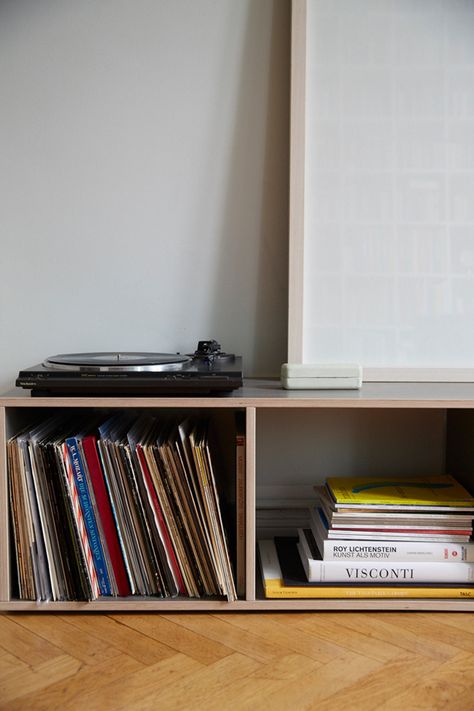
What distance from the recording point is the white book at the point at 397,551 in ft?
Result: 4.48

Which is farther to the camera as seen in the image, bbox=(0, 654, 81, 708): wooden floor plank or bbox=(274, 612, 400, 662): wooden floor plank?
bbox=(274, 612, 400, 662): wooden floor plank

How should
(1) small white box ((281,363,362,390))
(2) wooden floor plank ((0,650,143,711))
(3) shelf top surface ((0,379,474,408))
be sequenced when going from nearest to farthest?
(2) wooden floor plank ((0,650,143,711))
(3) shelf top surface ((0,379,474,408))
(1) small white box ((281,363,362,390))

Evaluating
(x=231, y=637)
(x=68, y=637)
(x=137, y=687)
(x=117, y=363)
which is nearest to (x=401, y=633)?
(x=231, y=637)

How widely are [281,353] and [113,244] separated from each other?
459mm

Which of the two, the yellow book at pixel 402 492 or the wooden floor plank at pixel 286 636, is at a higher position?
the yellow book at pixel 402 492

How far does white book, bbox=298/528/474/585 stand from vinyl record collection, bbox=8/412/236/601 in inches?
6.9

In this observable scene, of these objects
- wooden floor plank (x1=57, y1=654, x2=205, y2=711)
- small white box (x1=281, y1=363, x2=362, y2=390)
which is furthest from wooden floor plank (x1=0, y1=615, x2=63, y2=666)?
small white box (x1=281, y1=363, x2=362, y2=390)

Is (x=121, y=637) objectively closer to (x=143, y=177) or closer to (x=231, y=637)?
(x=231, y=637)

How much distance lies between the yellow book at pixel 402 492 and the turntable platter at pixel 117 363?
41 cm

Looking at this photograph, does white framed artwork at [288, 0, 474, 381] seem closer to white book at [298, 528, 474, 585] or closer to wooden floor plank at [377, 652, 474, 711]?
white book at [298, 528, 474, 585]

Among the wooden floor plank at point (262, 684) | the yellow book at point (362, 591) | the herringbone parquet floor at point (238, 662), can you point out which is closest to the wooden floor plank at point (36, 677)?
the herringbone parquet floor at point (238, 662)

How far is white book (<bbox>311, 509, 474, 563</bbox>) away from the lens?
1.37 m

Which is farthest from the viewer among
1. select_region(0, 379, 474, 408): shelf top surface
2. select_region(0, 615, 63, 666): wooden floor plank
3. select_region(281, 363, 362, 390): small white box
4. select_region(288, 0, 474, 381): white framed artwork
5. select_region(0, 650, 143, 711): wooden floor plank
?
Answer: select_region(288, 0, 474, 381): white framed artwork

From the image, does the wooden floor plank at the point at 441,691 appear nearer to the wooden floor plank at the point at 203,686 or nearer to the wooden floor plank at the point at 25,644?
the wooden floor plank at the point at 203,686
